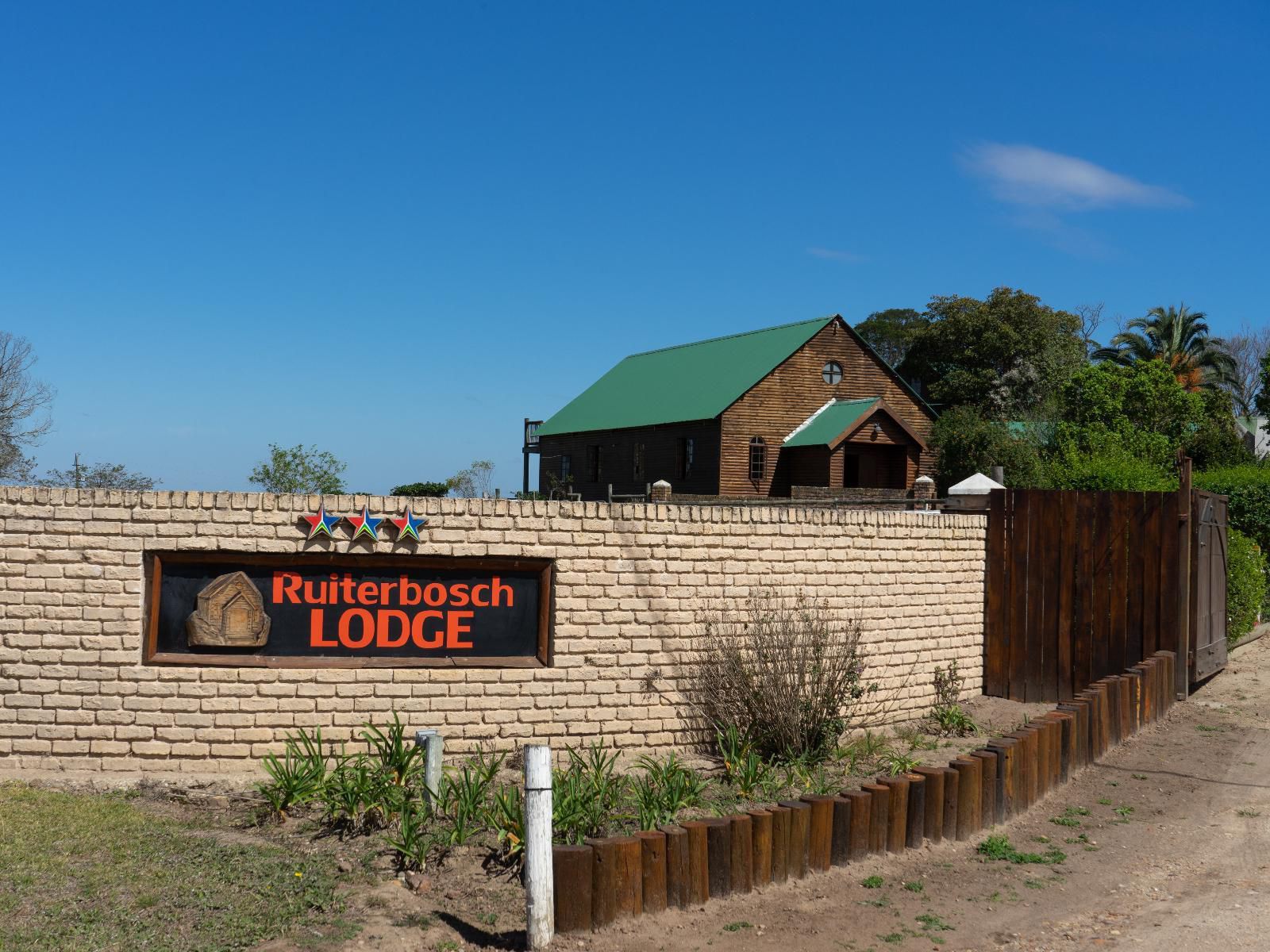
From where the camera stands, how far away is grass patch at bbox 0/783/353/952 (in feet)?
20.1

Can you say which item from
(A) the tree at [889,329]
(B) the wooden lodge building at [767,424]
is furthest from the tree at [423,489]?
(A) the tree at [889,329]

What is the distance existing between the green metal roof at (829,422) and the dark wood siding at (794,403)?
10.0 inches

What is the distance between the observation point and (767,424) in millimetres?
36469

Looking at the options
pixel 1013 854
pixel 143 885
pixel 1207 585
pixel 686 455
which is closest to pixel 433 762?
pixel 143 885

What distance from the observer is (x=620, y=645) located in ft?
34.2

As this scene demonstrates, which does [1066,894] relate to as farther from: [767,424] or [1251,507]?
[767,424]

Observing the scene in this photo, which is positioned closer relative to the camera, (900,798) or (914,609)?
(900,798)

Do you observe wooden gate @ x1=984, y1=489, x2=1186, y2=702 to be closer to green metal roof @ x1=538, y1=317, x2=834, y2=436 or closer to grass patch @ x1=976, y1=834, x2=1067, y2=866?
grass patch @ x1=976, y1=834, x2=1067, y2=866

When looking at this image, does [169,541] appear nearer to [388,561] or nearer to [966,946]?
[388,561]

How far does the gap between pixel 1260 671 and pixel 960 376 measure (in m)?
37.1

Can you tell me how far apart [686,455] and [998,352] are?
62.2 ft

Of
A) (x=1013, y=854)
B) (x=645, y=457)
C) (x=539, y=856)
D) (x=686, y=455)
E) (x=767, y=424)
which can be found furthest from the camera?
(x=645, y=457)

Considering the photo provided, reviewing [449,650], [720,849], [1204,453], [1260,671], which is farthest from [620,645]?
[1204,453]

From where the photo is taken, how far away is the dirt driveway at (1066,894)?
6.09 metres
